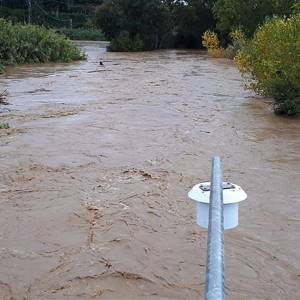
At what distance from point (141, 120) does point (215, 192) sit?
8575 mm

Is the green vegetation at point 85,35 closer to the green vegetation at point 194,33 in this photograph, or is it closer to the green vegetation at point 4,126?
the green vegetation at point 194,33

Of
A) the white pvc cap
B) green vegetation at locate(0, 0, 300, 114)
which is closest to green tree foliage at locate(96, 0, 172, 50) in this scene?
green vegetation at locate(0, 0, 300, 114)

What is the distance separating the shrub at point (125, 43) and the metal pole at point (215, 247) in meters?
38.0

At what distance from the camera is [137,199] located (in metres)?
6.11

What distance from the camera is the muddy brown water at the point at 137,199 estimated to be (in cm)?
434

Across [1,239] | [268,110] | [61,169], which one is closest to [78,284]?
[1,239]

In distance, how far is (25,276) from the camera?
14.3 feet

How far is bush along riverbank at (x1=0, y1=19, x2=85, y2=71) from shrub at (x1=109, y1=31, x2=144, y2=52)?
1056cm

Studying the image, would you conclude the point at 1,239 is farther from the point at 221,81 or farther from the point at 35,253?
the point at 221,81

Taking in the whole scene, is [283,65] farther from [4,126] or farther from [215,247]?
[215,247]

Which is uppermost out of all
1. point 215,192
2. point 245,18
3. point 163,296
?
point 245,18

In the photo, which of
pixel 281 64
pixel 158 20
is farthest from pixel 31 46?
pixel 281 64

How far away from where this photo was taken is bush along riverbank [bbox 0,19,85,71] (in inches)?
977

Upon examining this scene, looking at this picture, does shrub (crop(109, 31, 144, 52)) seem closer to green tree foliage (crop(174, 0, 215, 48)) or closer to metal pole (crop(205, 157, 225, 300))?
green tree foliage (crop(174, 0, 215, 48))
